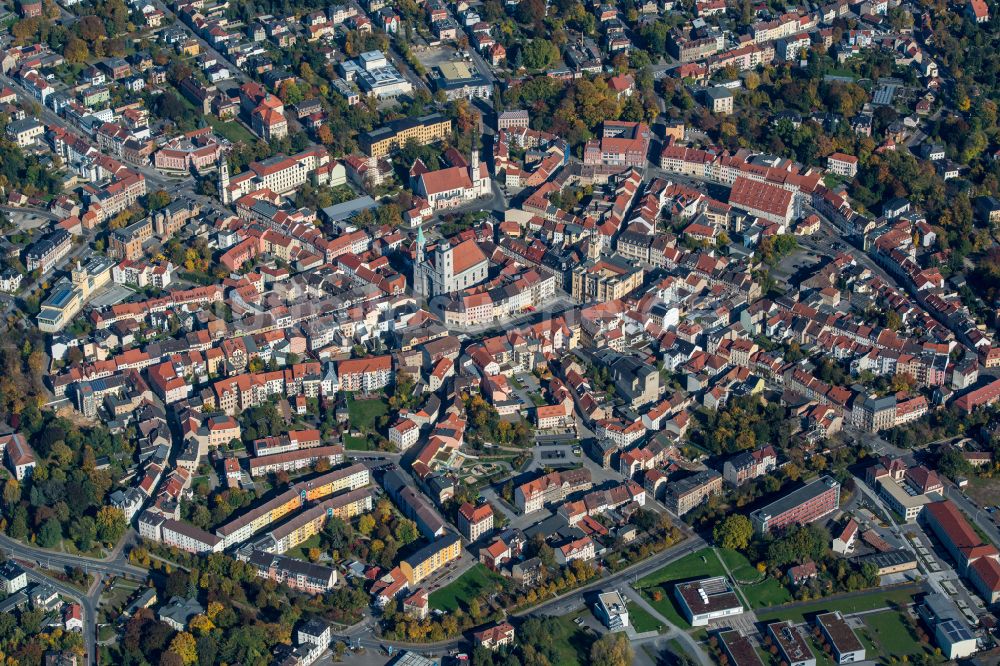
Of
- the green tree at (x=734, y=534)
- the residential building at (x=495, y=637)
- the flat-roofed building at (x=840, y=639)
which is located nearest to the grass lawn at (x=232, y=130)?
the green tree at (x=734, y=534)

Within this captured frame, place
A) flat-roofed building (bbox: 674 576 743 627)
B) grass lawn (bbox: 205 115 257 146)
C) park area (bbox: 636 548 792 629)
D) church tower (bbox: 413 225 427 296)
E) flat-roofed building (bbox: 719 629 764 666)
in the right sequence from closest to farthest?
flat-roofed building (bbox: 719 629 764 666) → flat-roofed building (bbox: 674 576 743 627) → park area (bbox: 636 548 792 629) → church tower (bbox: 413 225 427 296) → grass lawn (bbox: 205 115 257 146)

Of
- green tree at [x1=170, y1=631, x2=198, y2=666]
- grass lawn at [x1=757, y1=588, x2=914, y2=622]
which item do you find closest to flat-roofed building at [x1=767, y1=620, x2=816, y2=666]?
grass lawn at [x1=757, y1=588, x2=914, y2=622]

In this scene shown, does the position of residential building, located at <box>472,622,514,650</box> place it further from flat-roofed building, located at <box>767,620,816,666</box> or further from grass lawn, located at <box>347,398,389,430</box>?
grass lawn, located at <box>347,398,389,430</box>

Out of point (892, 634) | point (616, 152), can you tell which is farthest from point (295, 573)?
point (616, 152)

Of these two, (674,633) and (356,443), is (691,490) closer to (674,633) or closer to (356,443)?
(674,633)

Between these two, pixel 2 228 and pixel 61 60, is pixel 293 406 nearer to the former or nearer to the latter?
pixel 2 228

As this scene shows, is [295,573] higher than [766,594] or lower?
higher
